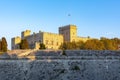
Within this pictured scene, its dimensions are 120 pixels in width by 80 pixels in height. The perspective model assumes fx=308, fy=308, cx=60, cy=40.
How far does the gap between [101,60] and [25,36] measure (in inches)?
2143

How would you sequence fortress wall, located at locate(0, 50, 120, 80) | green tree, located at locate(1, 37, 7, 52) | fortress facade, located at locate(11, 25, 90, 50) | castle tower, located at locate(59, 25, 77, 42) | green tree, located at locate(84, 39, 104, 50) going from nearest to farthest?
fortress wall, located at locate(0, 50, 120, 80)
green tree, located at locate(1, 37, 7, 52)
green tree, located at locate(84, 39, 104, 50)
fortress facade, located at locate(11, 25, 90, 50)
castle tower, located at locate(59, 25, 77, 42)

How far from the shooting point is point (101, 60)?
88.3 feet

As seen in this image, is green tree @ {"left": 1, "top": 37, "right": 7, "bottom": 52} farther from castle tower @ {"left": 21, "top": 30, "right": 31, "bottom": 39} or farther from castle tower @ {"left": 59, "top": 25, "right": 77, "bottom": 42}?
castle tower @ {"left": 59, "top": 25, "right": 77, "bottom": 42}

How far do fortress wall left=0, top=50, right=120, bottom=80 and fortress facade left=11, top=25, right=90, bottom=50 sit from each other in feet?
129

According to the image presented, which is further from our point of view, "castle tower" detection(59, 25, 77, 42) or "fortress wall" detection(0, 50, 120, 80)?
"castle tower" detection(59, 25, 77, 42)

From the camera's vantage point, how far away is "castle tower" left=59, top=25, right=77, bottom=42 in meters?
81.4

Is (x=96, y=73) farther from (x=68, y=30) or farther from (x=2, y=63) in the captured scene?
(x=68, y=30)

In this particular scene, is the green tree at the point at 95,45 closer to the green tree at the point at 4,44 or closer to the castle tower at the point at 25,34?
the green tree at the point at 4,44

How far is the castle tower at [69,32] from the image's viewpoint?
81375 millimetres

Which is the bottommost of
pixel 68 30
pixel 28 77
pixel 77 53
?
pixel 28 77

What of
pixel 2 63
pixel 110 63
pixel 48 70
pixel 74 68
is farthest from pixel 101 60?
pixel 2 63

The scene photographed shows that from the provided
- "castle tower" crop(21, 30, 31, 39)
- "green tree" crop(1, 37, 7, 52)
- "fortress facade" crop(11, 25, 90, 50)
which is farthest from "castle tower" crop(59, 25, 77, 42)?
"green tree" crop(1, 37, 7, 52)

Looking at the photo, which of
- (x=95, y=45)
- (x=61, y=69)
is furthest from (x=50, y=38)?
(x=61, y=69)

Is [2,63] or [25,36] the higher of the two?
[25,36]
